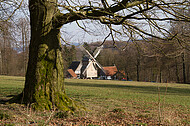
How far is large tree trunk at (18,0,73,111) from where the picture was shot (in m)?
6.77

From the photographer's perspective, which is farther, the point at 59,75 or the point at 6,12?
the point at 6,12

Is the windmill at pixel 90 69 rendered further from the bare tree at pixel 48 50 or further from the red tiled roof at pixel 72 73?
the bare tree at pixel 48 50

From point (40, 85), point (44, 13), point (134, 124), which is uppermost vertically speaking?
point (44, 13)

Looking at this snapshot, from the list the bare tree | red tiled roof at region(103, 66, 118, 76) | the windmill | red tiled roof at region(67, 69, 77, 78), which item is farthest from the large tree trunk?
red tiled roof at region(103, 66, 118, 76)

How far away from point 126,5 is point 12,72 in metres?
40.8

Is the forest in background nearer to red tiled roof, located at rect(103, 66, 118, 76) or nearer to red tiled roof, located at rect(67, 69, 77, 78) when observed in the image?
red tiled roof, located at rect(103, 66, 118, 76)

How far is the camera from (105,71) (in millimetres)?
56375

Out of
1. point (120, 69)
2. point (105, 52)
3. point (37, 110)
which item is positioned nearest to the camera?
point (37, 110)

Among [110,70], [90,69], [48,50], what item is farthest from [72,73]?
[48,50]

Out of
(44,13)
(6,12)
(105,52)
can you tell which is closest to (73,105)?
(44,13)

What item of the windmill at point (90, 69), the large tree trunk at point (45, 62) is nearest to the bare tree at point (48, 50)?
A: the large tree trunk at point (45, 62)

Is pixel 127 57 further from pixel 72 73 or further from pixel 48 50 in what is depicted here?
pixel 48 50

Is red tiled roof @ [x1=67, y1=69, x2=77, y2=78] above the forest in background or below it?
below

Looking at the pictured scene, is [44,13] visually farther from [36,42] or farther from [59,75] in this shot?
[59,75]
